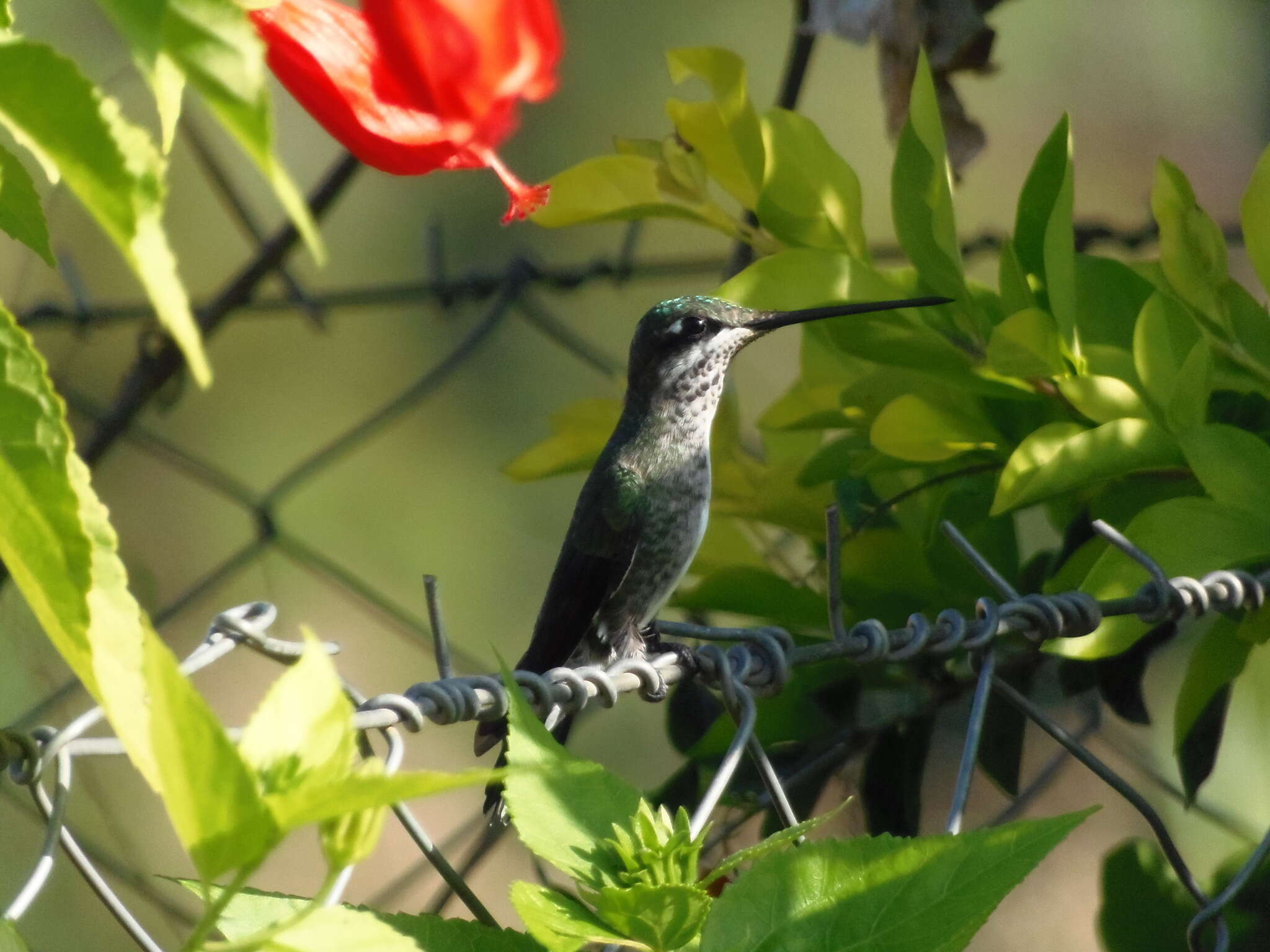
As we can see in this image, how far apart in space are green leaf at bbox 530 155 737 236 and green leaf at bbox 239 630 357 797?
422 millimetres

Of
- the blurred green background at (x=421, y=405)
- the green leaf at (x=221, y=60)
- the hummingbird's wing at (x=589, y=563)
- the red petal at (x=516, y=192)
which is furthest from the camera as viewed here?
the blurred green background at (x=421, y=405)

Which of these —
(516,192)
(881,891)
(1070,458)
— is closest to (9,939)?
(881,891)

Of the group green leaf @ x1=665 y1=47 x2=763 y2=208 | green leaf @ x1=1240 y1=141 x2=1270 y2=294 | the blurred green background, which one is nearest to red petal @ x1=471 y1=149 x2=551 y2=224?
green leaf @ x1=665 y1=47 x2=763 y2=208

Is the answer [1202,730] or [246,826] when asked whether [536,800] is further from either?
[1202,730]

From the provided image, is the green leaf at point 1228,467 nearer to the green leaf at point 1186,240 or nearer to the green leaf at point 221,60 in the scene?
the green leaf at point 1186,240

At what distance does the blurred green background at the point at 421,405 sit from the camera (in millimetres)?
1642

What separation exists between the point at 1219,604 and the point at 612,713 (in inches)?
51.7

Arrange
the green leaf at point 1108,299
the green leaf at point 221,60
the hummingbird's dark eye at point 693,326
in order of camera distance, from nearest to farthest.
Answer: the green leaf at point 221,60
the green leaf at point 1108,299
the hummingbird's dark eye at point 693,326

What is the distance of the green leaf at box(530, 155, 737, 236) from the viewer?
2.15 ft

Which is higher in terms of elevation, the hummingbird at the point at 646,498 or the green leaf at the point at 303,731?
the green leaf at the point at 303,731

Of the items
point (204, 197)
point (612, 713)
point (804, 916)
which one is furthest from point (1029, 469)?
point (204, 197)

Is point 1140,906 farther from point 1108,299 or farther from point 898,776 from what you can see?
point 1108,299

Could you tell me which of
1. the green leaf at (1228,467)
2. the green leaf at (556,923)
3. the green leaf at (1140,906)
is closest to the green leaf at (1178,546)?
Answer: the green leaf at (1228,467)

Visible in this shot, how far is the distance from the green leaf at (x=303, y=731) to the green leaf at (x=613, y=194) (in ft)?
1.39
